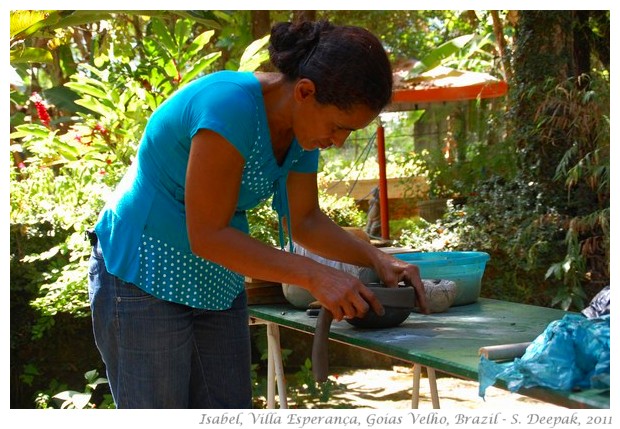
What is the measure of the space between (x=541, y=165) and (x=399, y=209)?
2.92m

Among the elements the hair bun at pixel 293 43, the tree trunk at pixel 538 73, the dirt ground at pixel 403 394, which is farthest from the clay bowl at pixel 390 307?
the tree trunk at pixel 538 73

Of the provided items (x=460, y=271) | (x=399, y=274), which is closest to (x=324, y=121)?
(x=399, y=274)

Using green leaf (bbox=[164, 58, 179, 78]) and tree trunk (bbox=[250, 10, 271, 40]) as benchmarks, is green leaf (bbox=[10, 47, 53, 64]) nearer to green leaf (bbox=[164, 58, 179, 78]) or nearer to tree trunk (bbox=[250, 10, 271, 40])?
green leaf (bbox=[164, 58, 179, 78])

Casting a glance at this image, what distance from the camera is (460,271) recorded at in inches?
106

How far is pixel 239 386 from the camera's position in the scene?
6.90ft

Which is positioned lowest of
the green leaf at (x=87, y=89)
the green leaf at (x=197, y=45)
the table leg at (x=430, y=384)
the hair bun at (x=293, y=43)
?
the table leg at (x=430, y=384)

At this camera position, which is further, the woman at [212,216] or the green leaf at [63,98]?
the green leaf at [63,98]

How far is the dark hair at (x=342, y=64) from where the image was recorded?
1750 millimetres

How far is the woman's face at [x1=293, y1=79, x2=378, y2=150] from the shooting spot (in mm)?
1795

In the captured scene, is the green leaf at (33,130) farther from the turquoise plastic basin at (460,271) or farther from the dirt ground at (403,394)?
the turquoise plastic basin at (460,271)

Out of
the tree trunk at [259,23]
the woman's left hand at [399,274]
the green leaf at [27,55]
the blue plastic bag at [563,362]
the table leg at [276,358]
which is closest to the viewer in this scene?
the blue plastic bag at [563,362]
